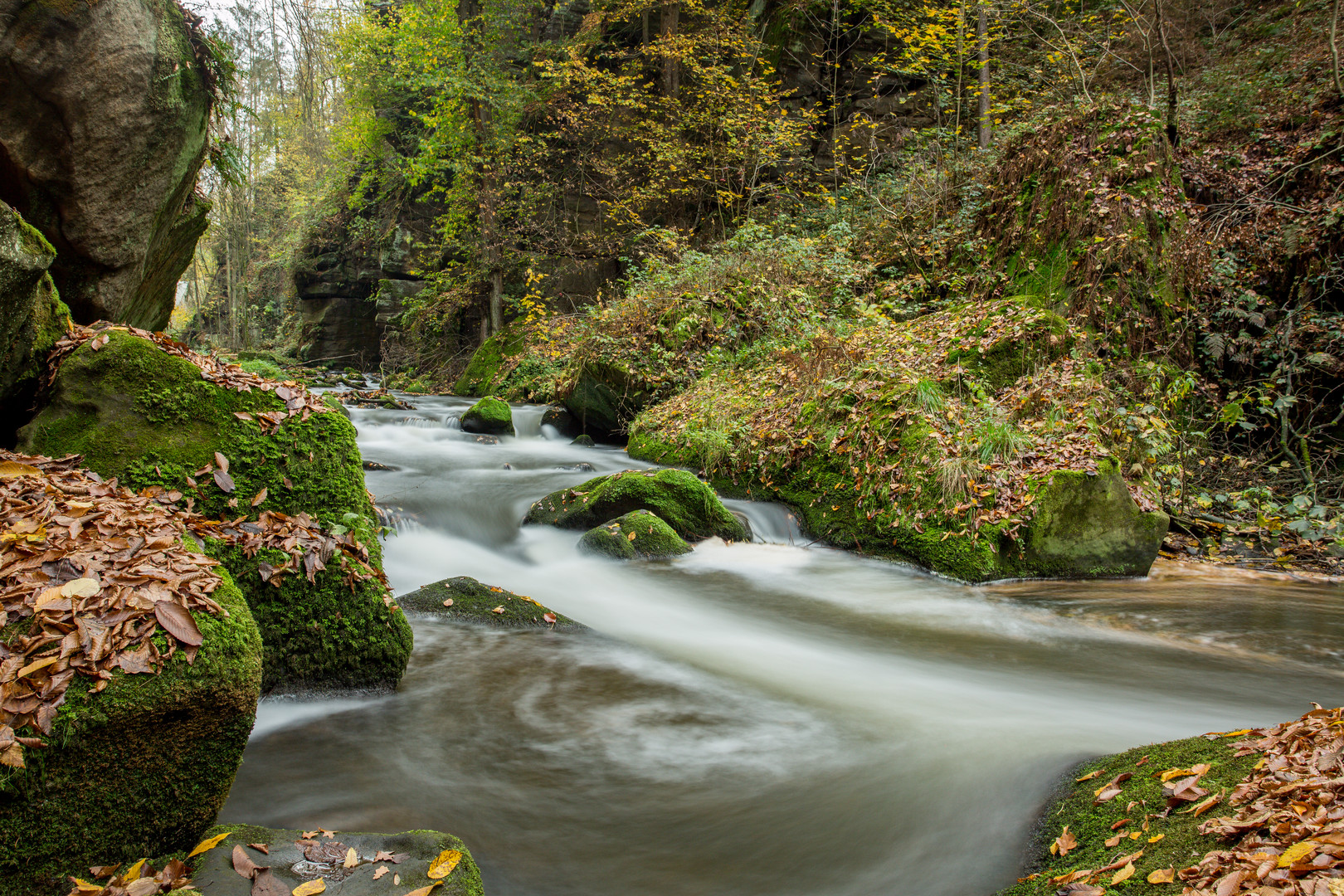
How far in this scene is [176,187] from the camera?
6.04m

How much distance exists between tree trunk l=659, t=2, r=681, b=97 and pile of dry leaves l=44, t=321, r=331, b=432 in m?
15.7

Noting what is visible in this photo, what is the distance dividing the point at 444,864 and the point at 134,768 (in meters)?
1.04

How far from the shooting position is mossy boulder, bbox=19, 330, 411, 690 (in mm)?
3805

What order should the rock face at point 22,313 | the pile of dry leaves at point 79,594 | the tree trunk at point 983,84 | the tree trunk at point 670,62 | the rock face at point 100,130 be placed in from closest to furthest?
the pile of dry leaves at point 79,594
the rock face at point 22,313
the rock face at point 100,130
the tree trunk at point 983,84
the tree trunk at point 670,62

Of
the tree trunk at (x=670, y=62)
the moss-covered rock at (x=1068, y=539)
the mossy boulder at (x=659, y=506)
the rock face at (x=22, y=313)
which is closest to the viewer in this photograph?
the rock face at (x=22, y=313)

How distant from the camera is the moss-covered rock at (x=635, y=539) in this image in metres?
7.43

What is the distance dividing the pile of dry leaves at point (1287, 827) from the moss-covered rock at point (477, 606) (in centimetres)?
412

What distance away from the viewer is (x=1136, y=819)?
241cm

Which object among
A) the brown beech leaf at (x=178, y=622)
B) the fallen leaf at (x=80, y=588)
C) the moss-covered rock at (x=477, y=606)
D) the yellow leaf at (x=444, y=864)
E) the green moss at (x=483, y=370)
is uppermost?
the green moss at (x=483, y=370)

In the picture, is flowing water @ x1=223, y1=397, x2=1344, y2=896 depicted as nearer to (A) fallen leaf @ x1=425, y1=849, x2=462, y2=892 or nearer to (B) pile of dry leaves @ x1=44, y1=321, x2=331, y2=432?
(A) fallen leaf @ x1=425, y1=849, x2=462, y2=892

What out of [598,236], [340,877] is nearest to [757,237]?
[598,236]

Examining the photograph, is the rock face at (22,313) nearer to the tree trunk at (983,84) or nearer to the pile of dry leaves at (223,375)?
the pile of dry leaves at (223,375)

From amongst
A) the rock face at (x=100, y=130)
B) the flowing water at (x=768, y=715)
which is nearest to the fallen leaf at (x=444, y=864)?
the flowing water at (x=768, y=715)

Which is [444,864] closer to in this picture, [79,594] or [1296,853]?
[79,594]
